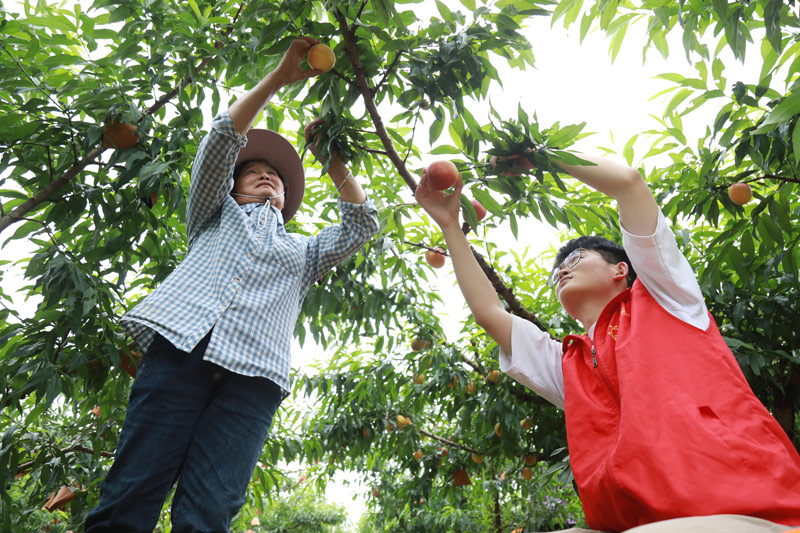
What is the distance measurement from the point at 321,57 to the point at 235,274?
1.97ft

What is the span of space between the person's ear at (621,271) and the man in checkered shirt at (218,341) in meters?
0.75

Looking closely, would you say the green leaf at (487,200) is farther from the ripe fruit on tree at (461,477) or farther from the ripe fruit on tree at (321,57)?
the ripe fruit on tree at (461,477)

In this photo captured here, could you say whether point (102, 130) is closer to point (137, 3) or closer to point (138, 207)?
point (138, 207)

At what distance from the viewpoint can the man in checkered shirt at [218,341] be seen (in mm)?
1217

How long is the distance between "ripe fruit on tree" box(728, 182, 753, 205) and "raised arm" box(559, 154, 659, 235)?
977mm

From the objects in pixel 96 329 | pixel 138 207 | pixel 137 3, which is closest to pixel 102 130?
pixel 138 207

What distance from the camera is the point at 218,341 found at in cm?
132

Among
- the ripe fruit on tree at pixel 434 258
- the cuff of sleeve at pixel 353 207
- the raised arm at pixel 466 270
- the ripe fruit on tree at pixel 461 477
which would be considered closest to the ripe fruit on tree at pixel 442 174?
the raised arm at pixel 466 270

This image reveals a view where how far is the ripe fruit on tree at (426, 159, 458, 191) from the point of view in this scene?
1628 mm

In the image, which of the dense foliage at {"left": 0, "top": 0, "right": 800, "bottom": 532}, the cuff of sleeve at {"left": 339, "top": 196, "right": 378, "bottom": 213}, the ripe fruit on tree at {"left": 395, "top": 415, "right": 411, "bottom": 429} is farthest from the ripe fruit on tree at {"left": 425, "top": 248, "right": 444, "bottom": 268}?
the ripe fruit on tree at {"left": 395, "top": 415, "right": 411, "bottom": 429}

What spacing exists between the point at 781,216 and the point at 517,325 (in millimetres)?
1258

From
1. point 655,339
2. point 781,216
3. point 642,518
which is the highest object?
point 781,216

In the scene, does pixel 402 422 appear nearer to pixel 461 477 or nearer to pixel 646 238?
pixel 461 477

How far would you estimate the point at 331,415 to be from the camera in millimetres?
4484
